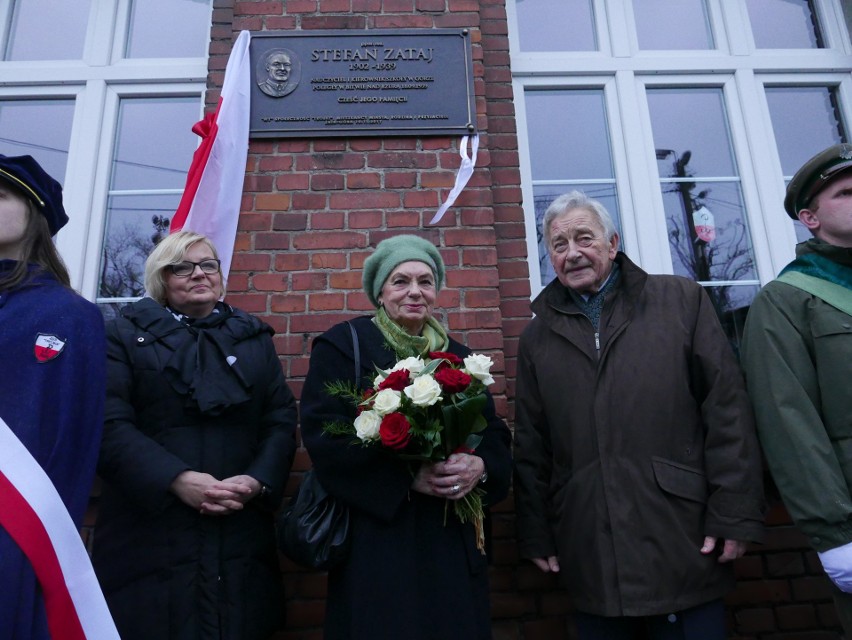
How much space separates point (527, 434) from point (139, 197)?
8.17ft

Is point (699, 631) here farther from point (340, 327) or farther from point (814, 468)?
point (340, 327)

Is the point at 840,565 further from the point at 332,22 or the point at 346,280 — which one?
the point at 332,22

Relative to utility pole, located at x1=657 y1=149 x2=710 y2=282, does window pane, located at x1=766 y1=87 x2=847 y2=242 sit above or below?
above

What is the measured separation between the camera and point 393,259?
87.7 inches

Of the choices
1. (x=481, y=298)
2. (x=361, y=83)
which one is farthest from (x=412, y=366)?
(x=361, y=83)

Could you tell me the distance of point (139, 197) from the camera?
340cm

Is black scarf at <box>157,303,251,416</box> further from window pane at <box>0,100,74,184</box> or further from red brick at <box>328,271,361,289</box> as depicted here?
window pane at <box>0,100,74,184</box>

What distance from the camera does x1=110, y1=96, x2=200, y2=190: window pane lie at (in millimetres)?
3436

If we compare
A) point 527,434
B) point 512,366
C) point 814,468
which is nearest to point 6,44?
point 512,366

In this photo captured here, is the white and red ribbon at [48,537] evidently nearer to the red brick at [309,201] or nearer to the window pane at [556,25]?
the red brick at [309,201]

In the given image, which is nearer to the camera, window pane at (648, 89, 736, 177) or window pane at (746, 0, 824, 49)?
window pane at (648, 89, 736, 177)

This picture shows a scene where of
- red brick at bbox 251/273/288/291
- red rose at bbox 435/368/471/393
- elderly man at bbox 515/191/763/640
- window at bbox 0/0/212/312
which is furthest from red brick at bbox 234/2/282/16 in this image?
red rose at bbox 435/368/471/393

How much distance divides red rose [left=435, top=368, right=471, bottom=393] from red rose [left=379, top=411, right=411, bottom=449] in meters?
0.16

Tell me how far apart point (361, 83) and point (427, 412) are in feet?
6.68
